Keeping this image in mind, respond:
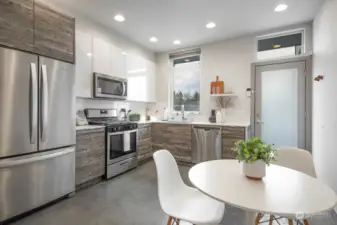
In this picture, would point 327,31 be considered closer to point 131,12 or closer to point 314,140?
point 314,140

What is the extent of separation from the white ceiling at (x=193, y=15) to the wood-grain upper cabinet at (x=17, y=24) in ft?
3.07

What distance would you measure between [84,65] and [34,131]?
1486mm

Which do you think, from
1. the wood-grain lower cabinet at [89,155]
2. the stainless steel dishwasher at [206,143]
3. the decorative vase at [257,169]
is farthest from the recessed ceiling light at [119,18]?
the decorative vase at [257,169]

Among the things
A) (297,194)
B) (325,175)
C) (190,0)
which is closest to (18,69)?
(190,0)

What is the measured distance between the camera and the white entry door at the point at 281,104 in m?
3.68

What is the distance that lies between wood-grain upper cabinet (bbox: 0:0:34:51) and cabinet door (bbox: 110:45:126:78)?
1684 millimetres

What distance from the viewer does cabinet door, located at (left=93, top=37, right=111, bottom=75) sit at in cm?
351

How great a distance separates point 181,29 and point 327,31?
2.37 meters

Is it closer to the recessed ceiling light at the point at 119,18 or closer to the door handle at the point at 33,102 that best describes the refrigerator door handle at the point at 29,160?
the door handle at the point at 33,102

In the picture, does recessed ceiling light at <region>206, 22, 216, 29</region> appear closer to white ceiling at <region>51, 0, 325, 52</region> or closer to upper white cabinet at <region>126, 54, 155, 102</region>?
white ceiling at <region>51, 0, 325, 52</region>

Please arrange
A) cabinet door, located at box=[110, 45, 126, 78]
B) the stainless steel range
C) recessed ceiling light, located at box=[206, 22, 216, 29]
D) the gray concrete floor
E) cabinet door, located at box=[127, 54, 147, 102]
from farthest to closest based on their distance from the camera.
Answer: cabinet door, located at box=[127, 54, 147, 102] → cabinet door, located at box=[110, 45, 126, 78] → recessed ceiling light, located at box=[206, 22, 216, 29] → the stainless steel range → the gray concrete floor

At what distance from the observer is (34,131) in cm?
225

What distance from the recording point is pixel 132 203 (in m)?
2.59

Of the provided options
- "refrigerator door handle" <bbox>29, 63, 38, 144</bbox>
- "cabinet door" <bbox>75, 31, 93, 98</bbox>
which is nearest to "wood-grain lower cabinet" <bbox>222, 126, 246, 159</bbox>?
"cabinet door" <bbox>75, 31, 93, 98</bbox>
